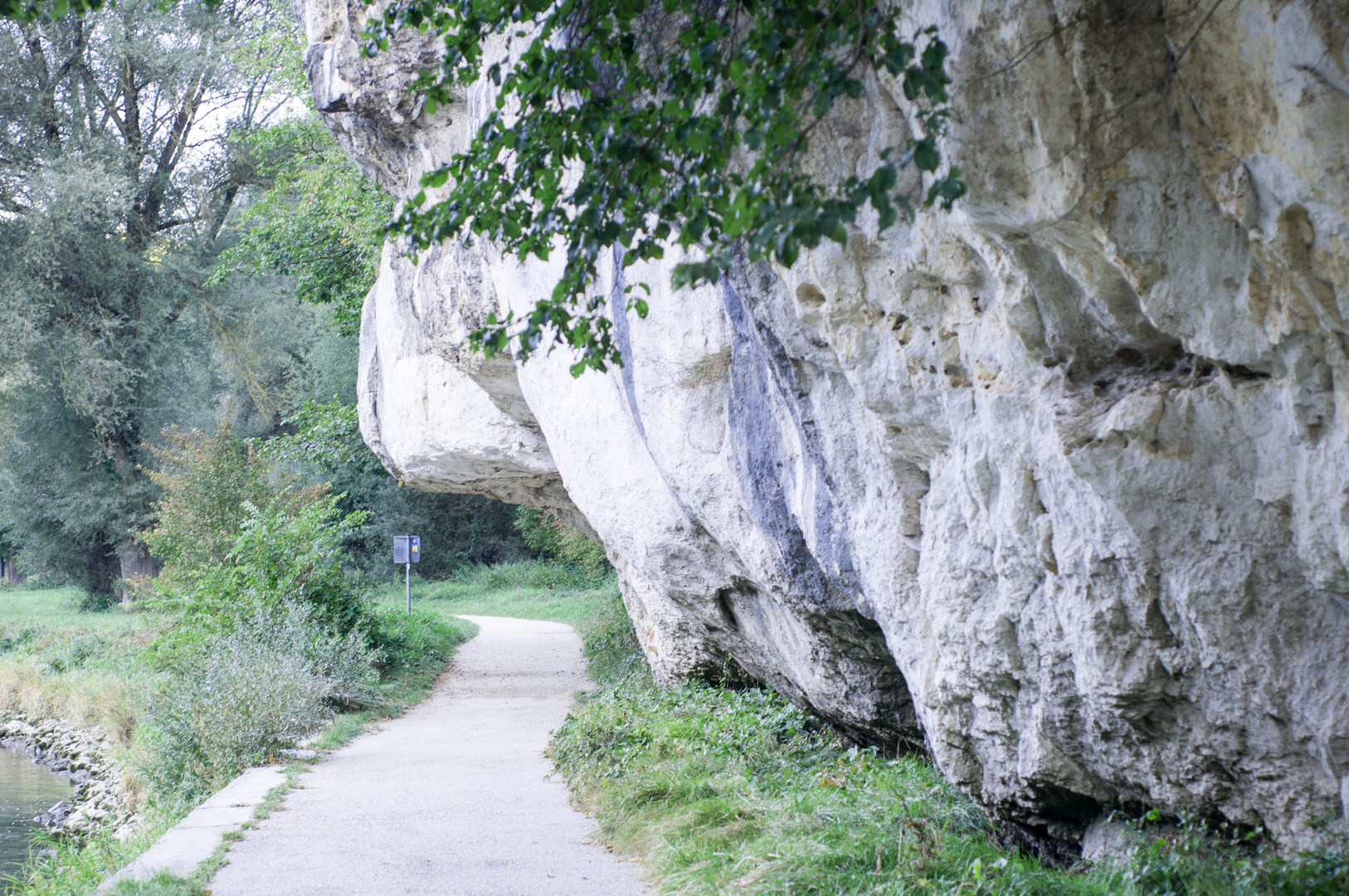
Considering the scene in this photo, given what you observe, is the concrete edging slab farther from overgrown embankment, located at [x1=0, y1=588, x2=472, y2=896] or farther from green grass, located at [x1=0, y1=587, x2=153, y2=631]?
green grass, located at [x1=0, y1=587, x2=153, y2=631]

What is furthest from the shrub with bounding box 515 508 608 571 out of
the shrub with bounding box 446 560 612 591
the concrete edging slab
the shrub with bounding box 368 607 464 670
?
the concrete edging slab

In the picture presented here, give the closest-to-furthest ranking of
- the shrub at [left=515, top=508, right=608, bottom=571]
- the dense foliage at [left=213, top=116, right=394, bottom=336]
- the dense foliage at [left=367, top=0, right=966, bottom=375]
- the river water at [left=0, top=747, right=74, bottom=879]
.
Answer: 1. the dense foliage at [left=367, top=0, right=966, bottom=375]
2. the river water at [left=0, top=747, right=74, bottom=879]
3. the dense foliage at [left=213, top=116, right=394, bottom=336]
4. the shrub at [left=515, top=508, right=608, bottom=571]

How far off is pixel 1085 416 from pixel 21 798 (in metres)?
12.7

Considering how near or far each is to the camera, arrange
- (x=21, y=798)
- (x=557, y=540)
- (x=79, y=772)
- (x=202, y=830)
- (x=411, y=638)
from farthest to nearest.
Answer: (x=557, y=540)
(x=411, y=638)
(x=79, y=772)
(x=21, y=798)
(x=202, y=830)

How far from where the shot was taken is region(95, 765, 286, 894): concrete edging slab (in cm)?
532

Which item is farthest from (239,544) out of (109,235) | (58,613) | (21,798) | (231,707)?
(58,613)

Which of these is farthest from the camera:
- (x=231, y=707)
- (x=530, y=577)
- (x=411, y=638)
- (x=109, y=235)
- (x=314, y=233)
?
(x=530, y=577)

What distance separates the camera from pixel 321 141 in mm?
17375

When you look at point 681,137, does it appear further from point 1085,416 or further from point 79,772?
point 79,772

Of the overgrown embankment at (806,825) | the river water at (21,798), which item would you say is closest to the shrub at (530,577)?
the river water at (21,798)

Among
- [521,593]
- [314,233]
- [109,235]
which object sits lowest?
[521,593]

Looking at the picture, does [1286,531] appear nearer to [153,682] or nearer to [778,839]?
[778,839]

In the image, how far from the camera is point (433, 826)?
650cm

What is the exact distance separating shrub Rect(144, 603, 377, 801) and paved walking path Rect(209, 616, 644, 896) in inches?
24.6
